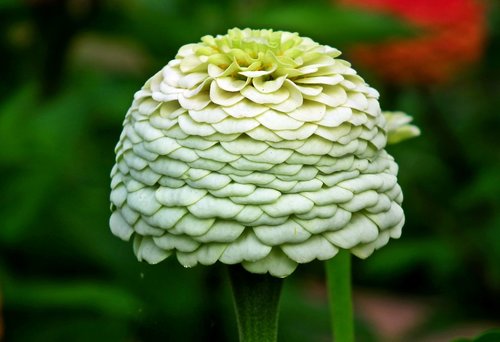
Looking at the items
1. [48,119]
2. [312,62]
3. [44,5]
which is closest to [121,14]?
[44,5]

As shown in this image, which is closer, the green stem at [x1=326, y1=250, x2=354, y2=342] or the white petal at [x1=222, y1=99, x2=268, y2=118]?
the white petal at [x1=222, y1=99, x2=268, y2=118]

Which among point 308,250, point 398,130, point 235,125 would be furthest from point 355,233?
point 398,130

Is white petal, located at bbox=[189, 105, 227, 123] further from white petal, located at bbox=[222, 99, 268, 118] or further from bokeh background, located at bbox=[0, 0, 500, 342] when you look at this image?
bokeh background, located at bbox=[0, 0, 500, 342]

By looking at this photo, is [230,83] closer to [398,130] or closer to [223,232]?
[223,232]

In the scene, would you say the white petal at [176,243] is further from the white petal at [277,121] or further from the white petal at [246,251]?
the white petal at [277,121]

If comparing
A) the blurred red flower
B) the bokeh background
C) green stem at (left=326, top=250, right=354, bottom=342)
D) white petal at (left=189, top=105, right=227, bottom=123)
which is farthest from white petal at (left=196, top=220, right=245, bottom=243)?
the blurred red flower

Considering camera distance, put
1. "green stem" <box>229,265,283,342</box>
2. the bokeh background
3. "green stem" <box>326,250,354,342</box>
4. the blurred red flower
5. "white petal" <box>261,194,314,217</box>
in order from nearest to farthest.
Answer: "white petal" <box>261,194,314,217</box>
"green stem" <box>229,265,283,342</box>
"green stem" <box>326,250,354,342</box>
the bokeh background
the blurred red flower

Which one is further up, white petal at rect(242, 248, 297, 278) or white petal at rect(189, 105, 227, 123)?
white petal at rect(189, 105, 227, 123)
